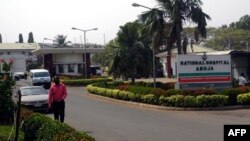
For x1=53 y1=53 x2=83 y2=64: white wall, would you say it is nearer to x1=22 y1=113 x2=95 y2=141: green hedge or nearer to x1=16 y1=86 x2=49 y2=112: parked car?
x1=16 y1=86 x2=49 y2=112: parked car

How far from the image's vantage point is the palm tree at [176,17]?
3669cm

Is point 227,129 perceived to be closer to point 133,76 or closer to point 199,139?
point 199,139

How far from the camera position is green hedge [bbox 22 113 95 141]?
34.1ft

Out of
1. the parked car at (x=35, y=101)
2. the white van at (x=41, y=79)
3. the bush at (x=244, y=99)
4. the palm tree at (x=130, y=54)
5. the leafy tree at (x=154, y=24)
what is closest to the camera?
the bush at (x=244, y=99)

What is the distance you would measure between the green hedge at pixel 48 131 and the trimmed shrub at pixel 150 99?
1216 cm

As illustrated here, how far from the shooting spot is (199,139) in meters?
13.6

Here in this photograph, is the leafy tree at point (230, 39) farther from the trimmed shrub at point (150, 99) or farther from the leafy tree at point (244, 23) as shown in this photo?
the trimmed shrub at point (150, 99)

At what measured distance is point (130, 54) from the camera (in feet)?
126

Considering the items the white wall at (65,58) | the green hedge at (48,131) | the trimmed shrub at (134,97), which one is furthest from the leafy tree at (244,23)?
the green hedge at (48,131)

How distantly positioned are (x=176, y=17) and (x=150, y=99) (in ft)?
40.4

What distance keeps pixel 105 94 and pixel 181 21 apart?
8.17m

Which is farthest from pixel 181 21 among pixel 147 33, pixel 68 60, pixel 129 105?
pixel 68 60

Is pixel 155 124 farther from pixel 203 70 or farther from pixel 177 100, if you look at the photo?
pixel 203 70

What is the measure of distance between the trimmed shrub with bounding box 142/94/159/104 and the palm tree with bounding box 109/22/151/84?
461 inches
